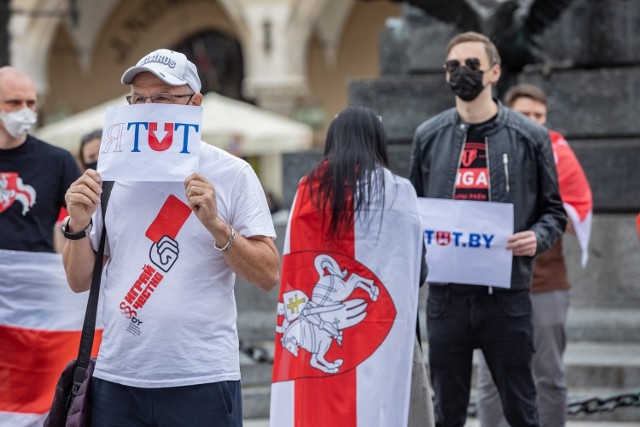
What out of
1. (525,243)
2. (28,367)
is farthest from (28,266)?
(525,243)

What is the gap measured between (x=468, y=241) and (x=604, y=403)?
60.4 inches

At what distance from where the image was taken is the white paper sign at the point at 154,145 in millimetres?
3514

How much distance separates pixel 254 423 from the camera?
264 inches

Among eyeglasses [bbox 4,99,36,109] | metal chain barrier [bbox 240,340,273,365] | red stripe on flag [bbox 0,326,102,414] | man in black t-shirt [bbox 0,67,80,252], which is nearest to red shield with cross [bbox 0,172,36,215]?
man in black t-shirt [bbox 0,67,80,252]

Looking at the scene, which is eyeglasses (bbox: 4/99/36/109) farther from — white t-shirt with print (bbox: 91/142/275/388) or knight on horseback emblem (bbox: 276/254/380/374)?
white t-shirt with print (bbox: 91/142/275/388)

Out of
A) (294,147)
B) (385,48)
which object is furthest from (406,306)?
(294,147)

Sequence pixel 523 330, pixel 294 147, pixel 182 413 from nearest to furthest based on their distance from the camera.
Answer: pixel 182 413 < pixel 523 330 < pixel 294 147

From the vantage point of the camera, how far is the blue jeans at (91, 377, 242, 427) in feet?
11.3

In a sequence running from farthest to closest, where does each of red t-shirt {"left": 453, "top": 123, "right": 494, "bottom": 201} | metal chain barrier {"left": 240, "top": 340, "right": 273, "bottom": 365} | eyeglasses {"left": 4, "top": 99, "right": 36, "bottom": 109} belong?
metal chain barrier {"left": 240, "top": 340, "right": 273, "bottom": 365} < eyeglasses {"left": 4, "top": 99, "right": 36, "bottom": 109} < red t-shirt {"left": 453, "top": 123, "right": 494, "bottom": 201}

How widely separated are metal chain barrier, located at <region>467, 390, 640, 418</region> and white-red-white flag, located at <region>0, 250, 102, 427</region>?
93.6 inches

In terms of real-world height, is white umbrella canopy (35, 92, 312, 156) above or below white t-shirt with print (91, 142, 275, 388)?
above

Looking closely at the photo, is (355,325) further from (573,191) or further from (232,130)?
(232,130)

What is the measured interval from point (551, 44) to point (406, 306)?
179 inches

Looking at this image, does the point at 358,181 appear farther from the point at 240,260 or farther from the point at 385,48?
the point at 385,48
